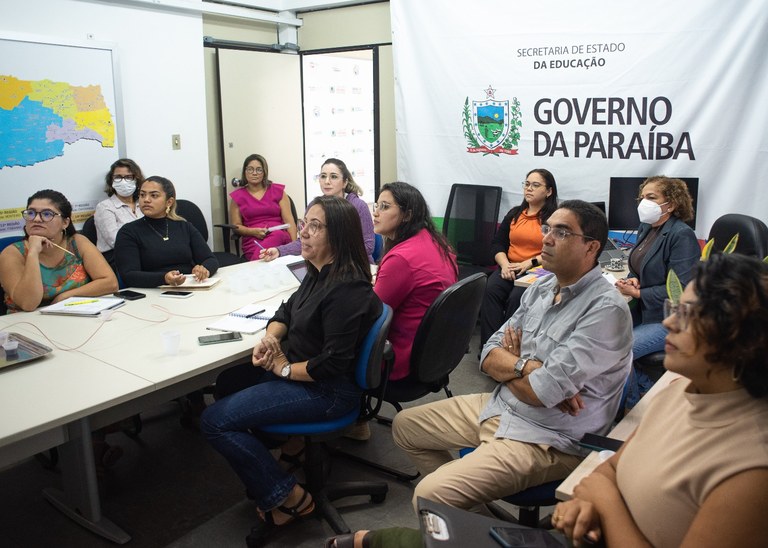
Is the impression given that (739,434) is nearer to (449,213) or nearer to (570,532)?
(570,532)

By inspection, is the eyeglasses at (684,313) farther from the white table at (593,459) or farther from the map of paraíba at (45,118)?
the map of paraíba at (45,118)

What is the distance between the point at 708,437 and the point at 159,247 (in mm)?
2751

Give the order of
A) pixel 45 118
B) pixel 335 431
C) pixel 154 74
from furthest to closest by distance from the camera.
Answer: pixel 154 74 → pixel 45 118 → pixel 335 431

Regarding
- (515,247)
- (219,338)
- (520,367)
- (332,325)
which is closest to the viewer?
(520,367)

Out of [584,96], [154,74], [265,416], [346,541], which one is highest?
[154,74]

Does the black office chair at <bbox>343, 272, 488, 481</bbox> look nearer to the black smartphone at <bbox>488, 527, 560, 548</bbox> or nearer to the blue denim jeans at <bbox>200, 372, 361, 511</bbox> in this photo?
the blue denim jeans at <bbox>200, 372, 361, 511</bbox>

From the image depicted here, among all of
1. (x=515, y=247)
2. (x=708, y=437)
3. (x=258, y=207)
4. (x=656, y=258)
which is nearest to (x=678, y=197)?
(x=656, y=258)

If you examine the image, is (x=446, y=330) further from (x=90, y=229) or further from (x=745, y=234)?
(x=90, y=229)

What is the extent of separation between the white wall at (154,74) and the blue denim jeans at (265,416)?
2.98 m

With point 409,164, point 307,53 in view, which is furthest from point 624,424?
point 307,53

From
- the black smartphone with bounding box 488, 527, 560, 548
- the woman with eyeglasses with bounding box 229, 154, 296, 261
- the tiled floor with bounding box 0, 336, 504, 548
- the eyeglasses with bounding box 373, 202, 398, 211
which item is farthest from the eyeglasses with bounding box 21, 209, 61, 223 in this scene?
the black smartphone with bounding box 488, 527, 560, 548

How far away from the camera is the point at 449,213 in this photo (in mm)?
4820

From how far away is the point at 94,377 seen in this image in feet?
6.61

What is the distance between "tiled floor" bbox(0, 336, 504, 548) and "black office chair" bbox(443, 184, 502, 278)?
6.32 ft
